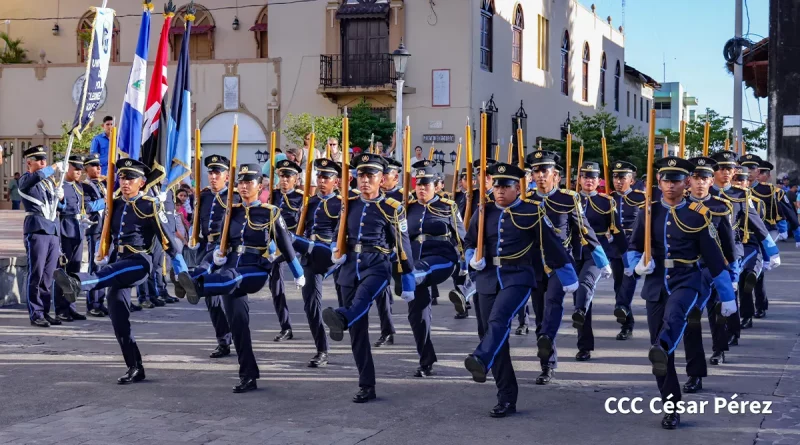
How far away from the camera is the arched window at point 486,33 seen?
36.2 meters

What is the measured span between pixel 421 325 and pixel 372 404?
1.58m

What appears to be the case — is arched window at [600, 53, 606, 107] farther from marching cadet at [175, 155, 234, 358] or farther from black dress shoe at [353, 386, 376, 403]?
black dress shoe at [353, 386, 376, 403]

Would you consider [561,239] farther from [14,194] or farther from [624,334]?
[14,194]

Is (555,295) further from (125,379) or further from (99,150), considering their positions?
(99,150)

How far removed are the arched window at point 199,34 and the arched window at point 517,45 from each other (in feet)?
35.0

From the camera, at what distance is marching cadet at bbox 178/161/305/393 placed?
9.52m

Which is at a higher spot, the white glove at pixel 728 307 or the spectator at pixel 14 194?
the spectator at pixel 14 194

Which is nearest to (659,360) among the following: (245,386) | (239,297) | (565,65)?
(245,386)

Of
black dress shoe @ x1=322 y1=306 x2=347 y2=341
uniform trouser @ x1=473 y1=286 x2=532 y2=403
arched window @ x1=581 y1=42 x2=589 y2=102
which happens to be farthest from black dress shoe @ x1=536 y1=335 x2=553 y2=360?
arched window @ x1=581 y1=42 x2=589 y2=102

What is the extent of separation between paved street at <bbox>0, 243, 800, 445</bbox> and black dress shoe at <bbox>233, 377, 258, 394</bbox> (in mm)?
156

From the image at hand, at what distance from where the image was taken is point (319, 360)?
35.8 ft

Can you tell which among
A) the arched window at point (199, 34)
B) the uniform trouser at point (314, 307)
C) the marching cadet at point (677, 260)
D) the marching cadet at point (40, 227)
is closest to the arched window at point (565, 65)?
the arched window at point (199, 34)

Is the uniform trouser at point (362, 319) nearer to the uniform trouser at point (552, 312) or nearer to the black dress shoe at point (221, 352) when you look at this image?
the uniform trouser at point (552, 312)

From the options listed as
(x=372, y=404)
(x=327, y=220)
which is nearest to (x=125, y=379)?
(x=372, y=404)
